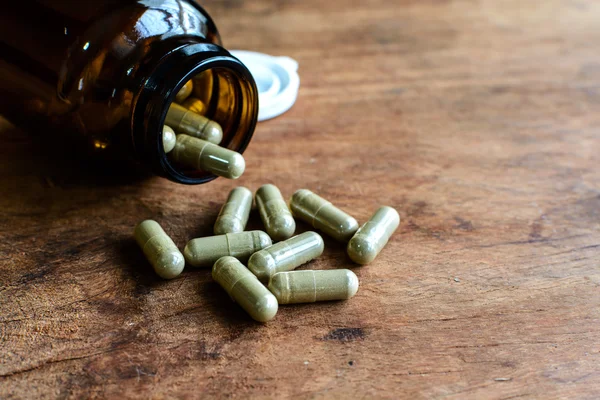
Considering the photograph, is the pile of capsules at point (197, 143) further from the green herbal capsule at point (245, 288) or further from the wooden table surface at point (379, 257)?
the green herbal capsule at point (245, 288)

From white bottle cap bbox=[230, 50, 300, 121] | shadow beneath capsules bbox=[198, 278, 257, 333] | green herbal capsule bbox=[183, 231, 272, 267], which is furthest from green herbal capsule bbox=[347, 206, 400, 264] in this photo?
white bottle cap bbox=[230, 50, 300, 121]

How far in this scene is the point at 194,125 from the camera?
1.93 m

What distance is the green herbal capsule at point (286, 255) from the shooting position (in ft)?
5.50

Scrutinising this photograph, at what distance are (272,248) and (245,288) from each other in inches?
7.2

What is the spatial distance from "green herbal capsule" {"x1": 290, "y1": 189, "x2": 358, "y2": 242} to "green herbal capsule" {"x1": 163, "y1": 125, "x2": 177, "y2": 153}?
38 centimetres

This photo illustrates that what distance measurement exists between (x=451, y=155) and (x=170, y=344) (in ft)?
3.93

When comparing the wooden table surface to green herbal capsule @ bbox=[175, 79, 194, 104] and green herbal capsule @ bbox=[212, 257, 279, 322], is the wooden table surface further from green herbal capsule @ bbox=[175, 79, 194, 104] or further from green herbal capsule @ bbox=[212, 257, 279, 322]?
green herbal capsule @ bbox=[175, 79, 194, 104]

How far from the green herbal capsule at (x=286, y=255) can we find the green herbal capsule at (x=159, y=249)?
0.62 feet

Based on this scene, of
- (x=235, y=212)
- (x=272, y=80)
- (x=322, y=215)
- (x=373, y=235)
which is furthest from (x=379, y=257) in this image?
(x=272, y=80)

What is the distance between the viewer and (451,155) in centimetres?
224

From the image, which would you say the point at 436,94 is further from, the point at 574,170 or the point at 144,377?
the point at 144,377

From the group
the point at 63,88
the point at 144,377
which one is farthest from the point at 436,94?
the point at 144,377

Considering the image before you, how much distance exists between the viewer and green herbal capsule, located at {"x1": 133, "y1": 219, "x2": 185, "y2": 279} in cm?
165

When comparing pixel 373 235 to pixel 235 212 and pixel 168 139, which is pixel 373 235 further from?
pixel 168 139
